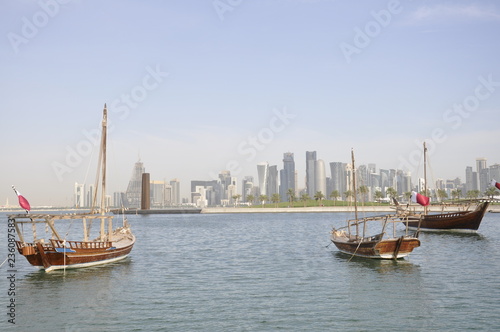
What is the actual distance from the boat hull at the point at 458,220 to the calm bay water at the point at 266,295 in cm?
3329

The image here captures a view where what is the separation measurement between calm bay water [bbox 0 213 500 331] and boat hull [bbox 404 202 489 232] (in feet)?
109

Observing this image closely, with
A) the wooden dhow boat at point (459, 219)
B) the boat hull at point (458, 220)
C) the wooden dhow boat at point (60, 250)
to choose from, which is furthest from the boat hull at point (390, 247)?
the boat hull at point (458, 220)

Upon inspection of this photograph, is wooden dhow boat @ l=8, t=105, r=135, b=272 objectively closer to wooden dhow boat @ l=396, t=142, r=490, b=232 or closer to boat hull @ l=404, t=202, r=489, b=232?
wooden dhow boat @ l=396, t=142, r=490, b=232

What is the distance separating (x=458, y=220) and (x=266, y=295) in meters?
65.6

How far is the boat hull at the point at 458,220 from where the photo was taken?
269 ft

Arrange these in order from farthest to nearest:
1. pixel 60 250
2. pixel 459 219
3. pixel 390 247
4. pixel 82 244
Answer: pixel 459 219 → pixel 390 247 → pixel 82 244 → pixel 60 250

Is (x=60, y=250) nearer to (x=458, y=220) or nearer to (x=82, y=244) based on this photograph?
(x=82, y=244)

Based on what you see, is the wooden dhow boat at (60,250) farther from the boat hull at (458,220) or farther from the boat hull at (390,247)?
the boat hull at (458,220)

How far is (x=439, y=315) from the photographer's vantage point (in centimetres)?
2547

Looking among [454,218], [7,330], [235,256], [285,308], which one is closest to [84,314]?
[7,330]

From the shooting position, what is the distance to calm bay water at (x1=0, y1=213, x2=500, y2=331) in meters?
24.4

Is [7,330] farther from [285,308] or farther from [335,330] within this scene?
[335,330]

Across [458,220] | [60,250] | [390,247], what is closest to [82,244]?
[60,250]

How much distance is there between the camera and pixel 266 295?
31047mm
